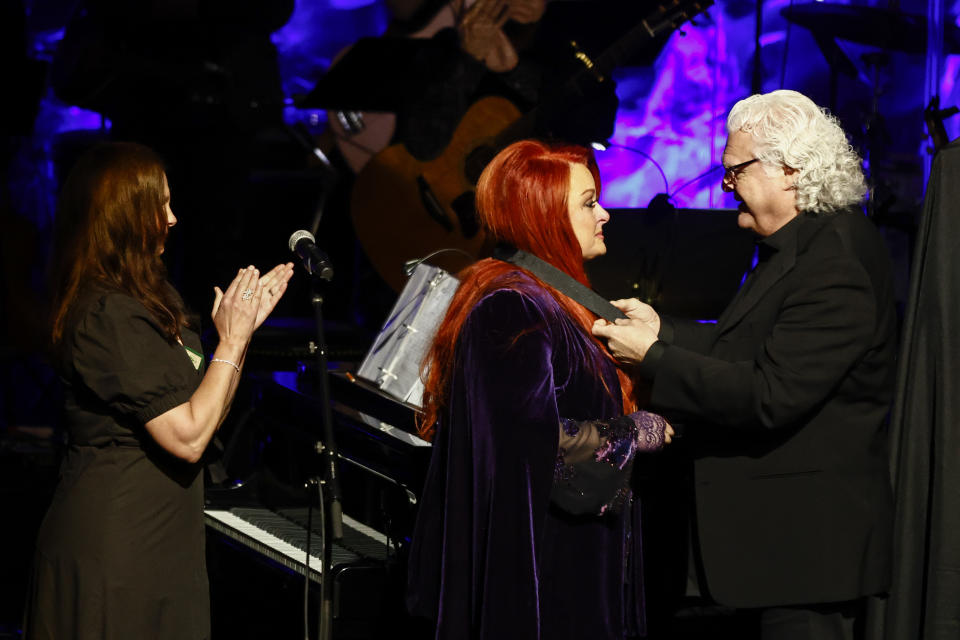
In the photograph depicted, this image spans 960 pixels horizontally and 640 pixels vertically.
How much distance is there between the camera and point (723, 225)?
4457mm

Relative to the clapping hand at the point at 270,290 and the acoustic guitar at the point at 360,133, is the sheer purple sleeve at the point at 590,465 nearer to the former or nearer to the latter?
the clapping hand at the point at 270,290

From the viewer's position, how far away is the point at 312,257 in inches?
105

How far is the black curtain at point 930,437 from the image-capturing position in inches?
98.7

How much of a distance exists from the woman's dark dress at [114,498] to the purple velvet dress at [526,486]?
0.63 meters

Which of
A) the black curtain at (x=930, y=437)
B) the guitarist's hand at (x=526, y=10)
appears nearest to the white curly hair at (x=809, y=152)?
the black curtain at (x=930, y=437)

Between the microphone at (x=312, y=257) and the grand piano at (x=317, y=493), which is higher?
the microphone at (x=312, y=257)

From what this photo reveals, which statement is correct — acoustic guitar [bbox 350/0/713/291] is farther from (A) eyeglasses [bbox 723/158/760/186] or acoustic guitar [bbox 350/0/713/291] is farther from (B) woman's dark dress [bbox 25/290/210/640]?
(B) woman's dark dress [bbox 25/290/210/640]

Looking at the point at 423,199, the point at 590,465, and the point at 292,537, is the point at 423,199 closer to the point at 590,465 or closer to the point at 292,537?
the point at 292,537

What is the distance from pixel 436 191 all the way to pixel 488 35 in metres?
1.30

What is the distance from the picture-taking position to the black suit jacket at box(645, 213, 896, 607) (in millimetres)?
2504

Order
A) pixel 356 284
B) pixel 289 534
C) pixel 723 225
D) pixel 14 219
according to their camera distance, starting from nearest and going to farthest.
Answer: pixel 289 534
pixel 723 225
pixel 356 284
pixel 14 219

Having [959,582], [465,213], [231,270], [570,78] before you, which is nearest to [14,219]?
[231,270]

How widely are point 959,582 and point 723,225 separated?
7.24ft

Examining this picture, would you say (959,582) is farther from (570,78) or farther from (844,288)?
(570,78)
